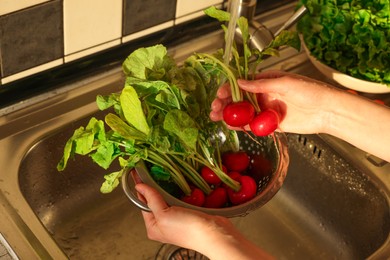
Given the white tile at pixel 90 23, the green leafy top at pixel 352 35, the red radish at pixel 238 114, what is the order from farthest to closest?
the green leafy top at pixel 352 35, the white tile at pixel 90 23, the red radish at pixel 238 114

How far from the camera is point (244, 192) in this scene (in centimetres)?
104

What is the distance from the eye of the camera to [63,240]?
3.79ft

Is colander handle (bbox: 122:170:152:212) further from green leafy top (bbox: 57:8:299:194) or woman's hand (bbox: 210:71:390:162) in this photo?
woman's hand (bbox: 210:71:390:162)

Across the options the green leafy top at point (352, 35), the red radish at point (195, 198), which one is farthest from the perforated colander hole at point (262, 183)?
the green leafy top at point (352, 35)

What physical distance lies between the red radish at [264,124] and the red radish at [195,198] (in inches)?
5.2

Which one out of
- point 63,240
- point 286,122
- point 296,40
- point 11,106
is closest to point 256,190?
point 286,122

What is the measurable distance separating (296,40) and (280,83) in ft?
0.24

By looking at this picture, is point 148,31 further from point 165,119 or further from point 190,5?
point 165,119

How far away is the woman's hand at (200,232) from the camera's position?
884mm

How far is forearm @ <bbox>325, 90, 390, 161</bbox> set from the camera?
1035 mm

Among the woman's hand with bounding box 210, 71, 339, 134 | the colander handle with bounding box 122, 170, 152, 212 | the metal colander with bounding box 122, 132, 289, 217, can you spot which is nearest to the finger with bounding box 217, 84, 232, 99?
the woman's hand with bounding box 210, 71, 339, 134

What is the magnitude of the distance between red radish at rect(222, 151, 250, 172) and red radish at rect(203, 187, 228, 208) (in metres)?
0.06

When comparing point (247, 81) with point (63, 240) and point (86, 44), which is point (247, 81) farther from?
point (63, 240)

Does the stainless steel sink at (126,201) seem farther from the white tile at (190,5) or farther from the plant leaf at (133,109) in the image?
the plant leaf at (133,109)
